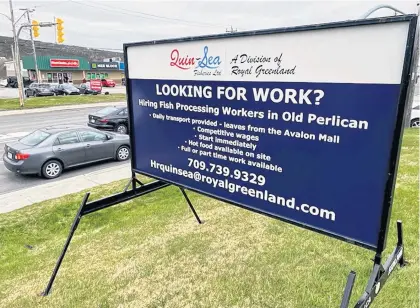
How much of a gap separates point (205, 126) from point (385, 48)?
1525 millimetres

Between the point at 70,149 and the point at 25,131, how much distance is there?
9.11m

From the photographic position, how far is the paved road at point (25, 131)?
1000 cm

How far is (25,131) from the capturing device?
1830 centimetres

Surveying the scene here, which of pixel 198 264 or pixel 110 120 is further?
pixel 110 120

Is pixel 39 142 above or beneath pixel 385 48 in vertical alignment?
beneath

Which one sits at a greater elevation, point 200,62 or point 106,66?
point 106,66

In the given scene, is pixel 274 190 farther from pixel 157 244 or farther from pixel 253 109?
pixel 157 244

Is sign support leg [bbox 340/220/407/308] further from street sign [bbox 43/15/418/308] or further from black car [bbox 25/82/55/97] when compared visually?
black car [bbox 25/82/55/97]

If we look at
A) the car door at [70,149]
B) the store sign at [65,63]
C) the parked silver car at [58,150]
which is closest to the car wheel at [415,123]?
the parked silver car at [58,150]

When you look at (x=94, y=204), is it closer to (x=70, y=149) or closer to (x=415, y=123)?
(x=70, y=149)

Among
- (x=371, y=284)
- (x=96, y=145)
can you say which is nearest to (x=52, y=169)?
(x=96, y=145)

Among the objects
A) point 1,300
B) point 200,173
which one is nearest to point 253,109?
point 200,173

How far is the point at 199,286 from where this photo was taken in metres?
3.47

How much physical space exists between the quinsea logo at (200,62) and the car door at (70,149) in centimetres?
858
